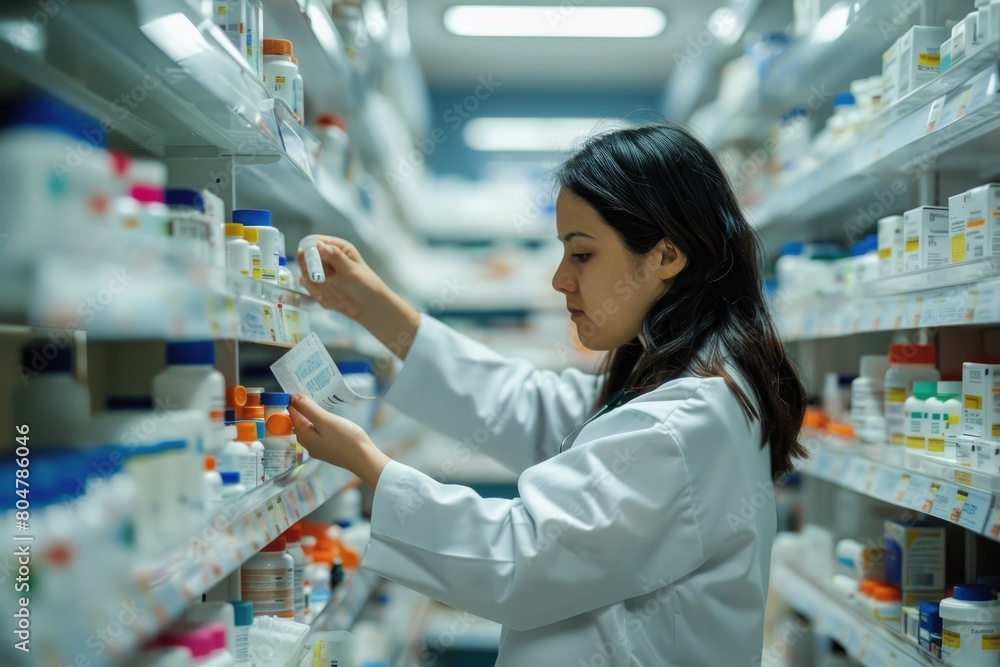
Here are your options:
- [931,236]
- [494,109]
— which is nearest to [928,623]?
[931,236]

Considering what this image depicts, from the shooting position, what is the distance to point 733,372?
1.43m

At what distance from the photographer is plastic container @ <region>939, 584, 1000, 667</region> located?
4.76ft

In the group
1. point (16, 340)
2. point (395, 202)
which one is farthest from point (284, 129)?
point (395, 202)

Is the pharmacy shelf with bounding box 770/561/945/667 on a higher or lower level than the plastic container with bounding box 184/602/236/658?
lower

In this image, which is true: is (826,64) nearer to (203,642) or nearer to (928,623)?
(928,623)

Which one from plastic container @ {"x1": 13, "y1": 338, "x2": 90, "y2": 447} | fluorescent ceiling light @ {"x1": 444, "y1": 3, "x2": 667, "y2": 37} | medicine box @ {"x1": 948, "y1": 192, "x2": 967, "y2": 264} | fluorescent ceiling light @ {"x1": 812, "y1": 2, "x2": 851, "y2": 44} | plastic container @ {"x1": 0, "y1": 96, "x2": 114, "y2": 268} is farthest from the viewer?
fluorescent ceiling light @ {"x1": 444, "y1": 3, "x2": 667, "y2": 37}

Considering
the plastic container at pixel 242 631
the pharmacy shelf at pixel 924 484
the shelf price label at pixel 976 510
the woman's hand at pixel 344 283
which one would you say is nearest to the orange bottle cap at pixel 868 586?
the pharmacy shelf at pixel 924 484

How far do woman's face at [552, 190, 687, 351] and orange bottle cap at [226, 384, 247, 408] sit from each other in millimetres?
621

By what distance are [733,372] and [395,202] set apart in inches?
→ 96.6

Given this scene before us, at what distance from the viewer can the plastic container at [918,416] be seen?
1702mm

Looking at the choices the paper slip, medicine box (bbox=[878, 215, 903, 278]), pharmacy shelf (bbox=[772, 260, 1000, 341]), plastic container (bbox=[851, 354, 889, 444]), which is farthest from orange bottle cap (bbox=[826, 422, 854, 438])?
the paper slip

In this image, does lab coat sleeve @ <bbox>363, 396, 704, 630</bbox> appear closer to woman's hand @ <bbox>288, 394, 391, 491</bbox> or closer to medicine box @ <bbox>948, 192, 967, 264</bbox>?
woman's hand @ <bbox>288, 394, 391, 491</bbox>

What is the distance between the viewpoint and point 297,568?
5.07ft

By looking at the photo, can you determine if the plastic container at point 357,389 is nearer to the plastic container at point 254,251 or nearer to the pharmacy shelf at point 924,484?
the plastic container at point 254,251
